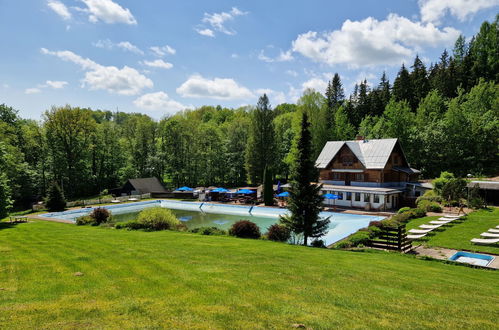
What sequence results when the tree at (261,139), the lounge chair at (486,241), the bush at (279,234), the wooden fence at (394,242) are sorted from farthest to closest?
1. the tree at (261,139)
2. the bush at (279,234)
3. the wooden fence at (394,242)
4. the lounge chair at (486,241)

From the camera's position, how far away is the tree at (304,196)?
1731 cm

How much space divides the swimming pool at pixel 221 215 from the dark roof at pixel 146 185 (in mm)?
6221

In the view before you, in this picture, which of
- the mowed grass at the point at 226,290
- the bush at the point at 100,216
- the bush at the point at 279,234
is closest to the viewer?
the mowed grass at the point at 226,290

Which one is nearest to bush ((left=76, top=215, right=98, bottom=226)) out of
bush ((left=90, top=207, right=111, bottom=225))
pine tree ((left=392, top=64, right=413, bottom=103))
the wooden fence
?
bush ((left=90, top=207, right=111, bottom=225))

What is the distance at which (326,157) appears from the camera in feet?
128

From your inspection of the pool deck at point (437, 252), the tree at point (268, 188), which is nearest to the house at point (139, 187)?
the tree at point (268, 188)

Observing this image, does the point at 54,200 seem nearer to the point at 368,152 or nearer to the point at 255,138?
the point at 255,138

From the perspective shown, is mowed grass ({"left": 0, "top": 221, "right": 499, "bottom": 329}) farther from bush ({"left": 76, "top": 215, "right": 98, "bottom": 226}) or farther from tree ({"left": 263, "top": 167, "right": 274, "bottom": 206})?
tree ({"left": 263, "top": 167, "right": 274, "bottom": 206})

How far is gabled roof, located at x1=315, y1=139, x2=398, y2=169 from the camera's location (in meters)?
34.9

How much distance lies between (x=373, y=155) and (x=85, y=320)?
35177mm

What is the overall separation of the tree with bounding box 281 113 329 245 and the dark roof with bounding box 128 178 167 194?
113 ft

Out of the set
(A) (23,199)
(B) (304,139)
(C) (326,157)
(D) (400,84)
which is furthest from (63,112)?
(D) (400,84)

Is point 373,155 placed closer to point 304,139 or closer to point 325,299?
point 304,139

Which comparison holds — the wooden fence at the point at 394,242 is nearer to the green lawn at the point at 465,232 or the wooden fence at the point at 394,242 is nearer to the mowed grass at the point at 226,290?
the green lawn at the point at 465,232
